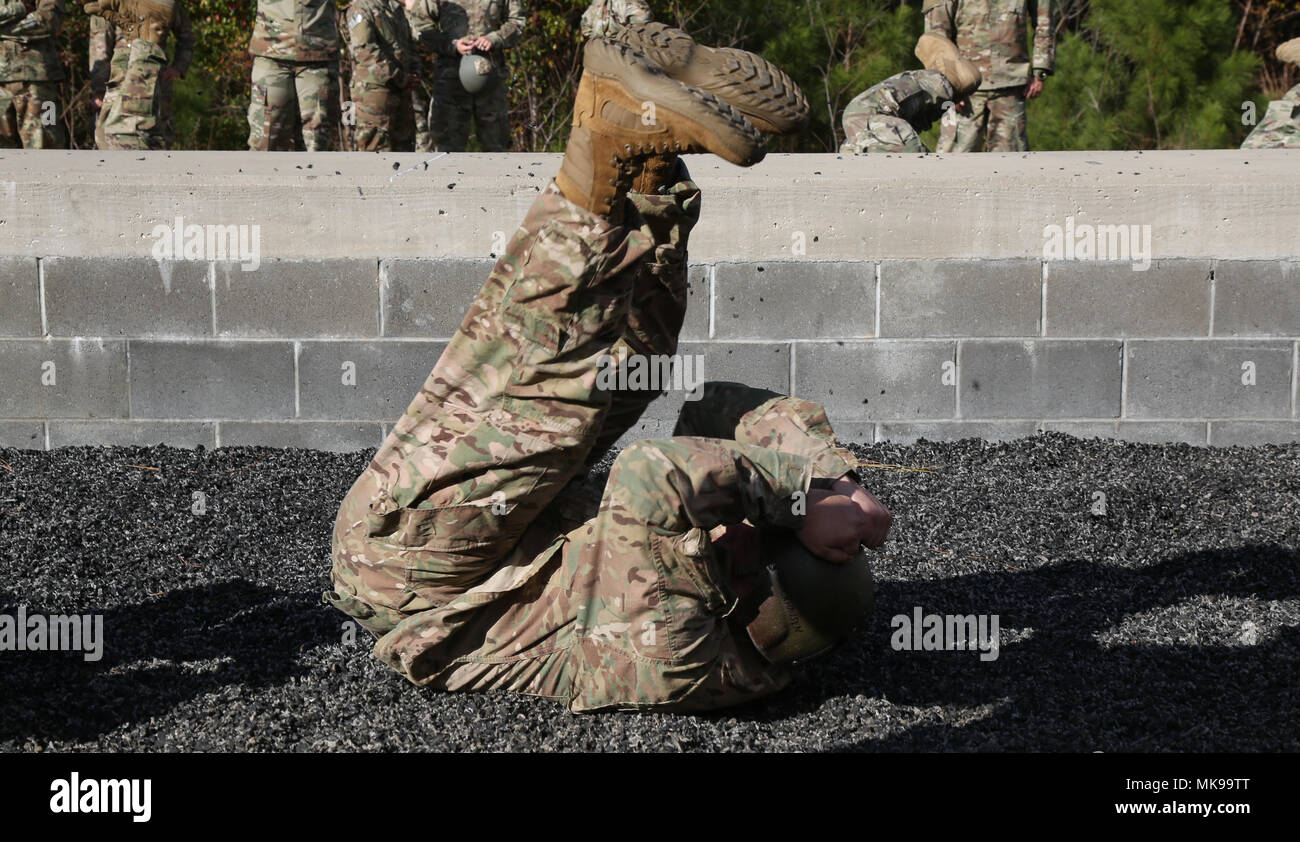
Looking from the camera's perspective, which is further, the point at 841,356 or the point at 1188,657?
the point at 841,356

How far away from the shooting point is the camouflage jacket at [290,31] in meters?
8.72

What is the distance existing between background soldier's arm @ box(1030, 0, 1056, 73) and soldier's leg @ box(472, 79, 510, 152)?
388 cm

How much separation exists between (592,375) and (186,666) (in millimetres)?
1501

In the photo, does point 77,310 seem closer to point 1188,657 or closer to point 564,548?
point 564,548

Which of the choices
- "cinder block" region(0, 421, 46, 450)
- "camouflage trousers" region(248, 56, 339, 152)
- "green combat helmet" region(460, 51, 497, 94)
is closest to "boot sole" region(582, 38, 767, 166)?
"cinder block" region(0, 421, 46, 450)

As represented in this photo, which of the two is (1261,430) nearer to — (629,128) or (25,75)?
(629,128)

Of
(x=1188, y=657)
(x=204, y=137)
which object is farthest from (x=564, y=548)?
(x=204, y=137)

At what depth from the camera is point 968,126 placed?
31.6ft

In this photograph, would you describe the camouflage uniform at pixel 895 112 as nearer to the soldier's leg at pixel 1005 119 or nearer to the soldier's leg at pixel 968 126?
the soldier's leg at pixel 968 126

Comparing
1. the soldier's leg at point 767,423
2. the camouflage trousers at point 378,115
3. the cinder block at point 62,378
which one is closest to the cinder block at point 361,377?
the cinder block at point 62,378

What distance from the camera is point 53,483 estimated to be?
5.10 m

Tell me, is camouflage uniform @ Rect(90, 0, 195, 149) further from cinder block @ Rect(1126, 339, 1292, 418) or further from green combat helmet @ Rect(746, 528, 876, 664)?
green combat helmet @ Rect(746, 528, 876, 664)

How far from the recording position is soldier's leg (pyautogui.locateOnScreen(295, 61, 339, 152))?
8766mm

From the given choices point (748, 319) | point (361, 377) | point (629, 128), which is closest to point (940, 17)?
point (748, 319)
